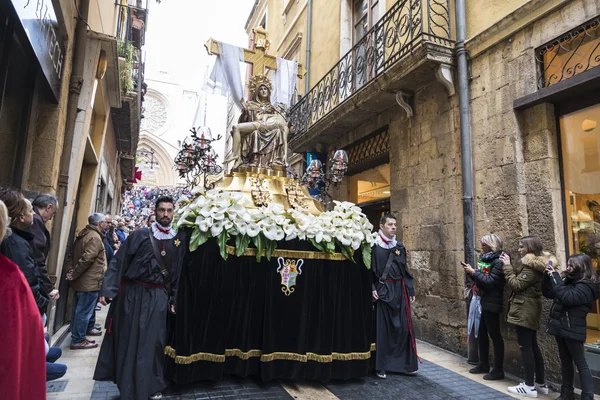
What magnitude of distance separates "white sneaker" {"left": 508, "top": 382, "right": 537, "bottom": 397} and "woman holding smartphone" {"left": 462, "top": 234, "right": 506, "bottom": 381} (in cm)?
43

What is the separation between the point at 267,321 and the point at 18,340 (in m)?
2.80

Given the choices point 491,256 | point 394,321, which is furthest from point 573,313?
point 394,321

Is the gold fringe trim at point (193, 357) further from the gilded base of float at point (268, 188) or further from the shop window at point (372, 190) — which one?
the shop window at point (372, 190)

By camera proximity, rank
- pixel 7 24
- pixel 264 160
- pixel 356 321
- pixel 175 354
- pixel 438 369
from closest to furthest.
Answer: pixel 7 24, pixel 175 354, pixel 356 321, pixel 438 369, pixel 264 160

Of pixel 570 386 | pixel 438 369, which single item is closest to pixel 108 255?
pixel 438 369

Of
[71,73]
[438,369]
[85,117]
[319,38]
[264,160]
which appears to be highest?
[319,38]

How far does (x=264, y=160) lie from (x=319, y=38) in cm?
785

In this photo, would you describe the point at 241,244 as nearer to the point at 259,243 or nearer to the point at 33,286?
the point at 259,243

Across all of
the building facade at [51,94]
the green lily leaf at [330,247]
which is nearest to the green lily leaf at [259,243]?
the green lily leaf at [330,247]

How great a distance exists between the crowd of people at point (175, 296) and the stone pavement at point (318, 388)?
0.21m

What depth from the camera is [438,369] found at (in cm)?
506

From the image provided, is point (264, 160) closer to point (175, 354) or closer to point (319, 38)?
point (175, 354)

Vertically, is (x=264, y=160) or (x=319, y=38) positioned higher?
(x=319, y=38)

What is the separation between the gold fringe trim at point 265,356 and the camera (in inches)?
150
